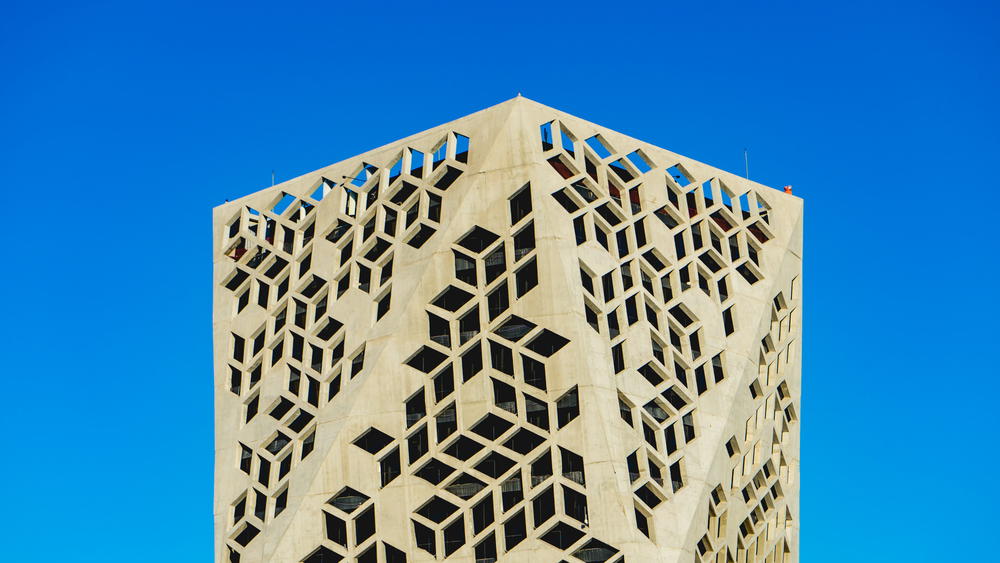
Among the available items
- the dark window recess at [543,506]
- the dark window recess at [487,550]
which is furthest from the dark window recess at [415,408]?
the dark window recess at [543,506]

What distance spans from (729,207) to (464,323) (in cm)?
1669

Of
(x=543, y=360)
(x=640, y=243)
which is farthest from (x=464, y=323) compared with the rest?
(x=640, y=243)

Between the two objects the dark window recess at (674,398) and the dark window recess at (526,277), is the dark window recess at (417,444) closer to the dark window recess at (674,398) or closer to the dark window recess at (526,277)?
the dark window recess at (526,277)

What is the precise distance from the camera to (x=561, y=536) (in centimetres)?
6700

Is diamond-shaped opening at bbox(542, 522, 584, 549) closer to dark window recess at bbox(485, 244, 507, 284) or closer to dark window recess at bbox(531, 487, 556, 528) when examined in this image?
dark window recess at bbox(531, 487, 556, 528)

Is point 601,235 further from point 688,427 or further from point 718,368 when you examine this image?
point 688,427

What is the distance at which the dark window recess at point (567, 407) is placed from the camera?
67.7m

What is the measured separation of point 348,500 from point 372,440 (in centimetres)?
288

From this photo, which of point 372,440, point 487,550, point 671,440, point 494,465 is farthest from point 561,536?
point 372,440

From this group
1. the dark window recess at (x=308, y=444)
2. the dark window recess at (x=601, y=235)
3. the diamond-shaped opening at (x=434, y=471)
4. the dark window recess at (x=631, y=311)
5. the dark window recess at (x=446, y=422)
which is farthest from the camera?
the dark window recess at (x=308, y=444)

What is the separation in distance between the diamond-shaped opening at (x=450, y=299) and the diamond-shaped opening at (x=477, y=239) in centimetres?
204

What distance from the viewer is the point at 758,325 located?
251 feet

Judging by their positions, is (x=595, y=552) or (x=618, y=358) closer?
(x=595, y=552)

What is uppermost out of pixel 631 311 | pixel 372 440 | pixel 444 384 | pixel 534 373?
pixel 631 311
